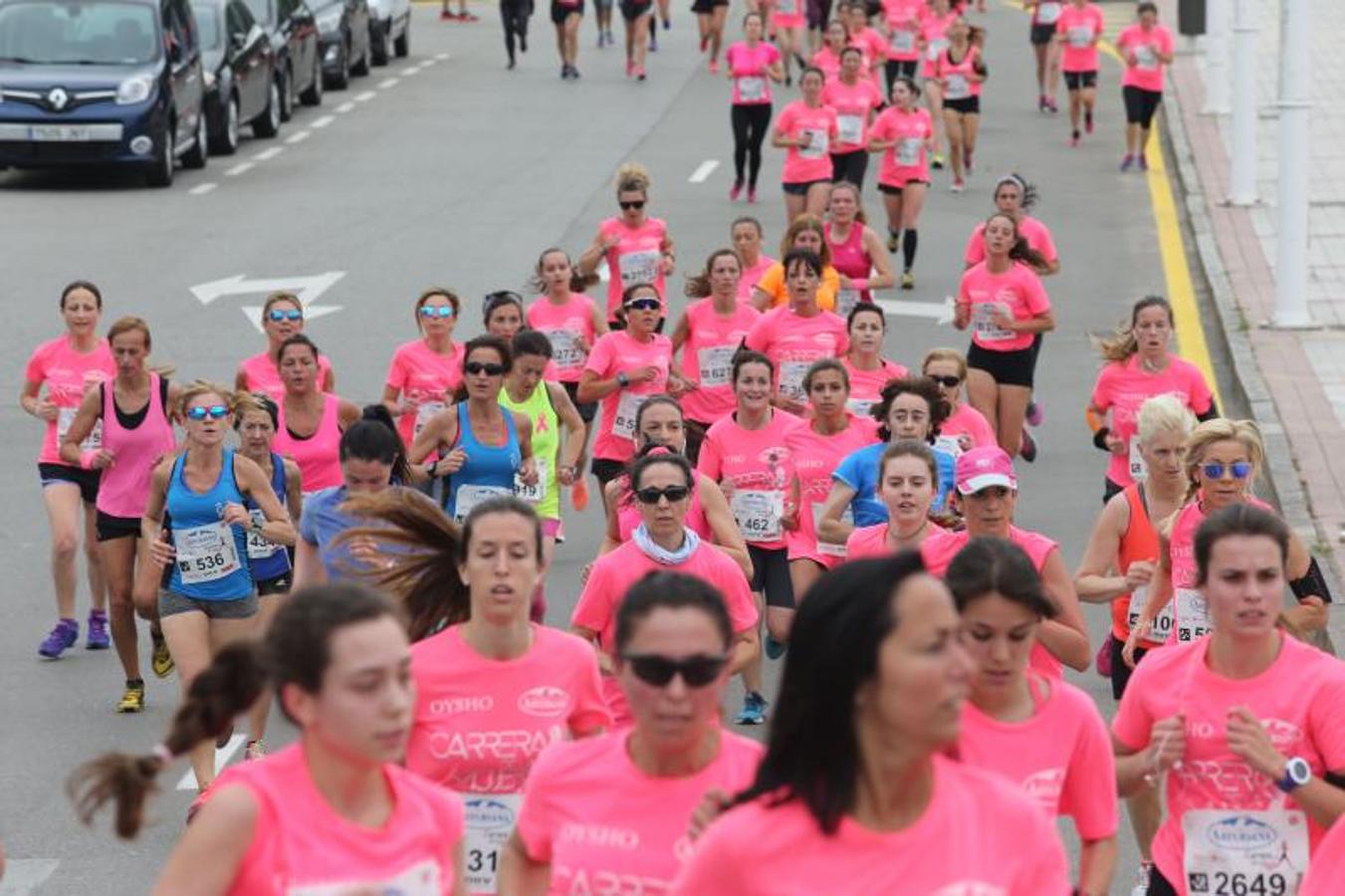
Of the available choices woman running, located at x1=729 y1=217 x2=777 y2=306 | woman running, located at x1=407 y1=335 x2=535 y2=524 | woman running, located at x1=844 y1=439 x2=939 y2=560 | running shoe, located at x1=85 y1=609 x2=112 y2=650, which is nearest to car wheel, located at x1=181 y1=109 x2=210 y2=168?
woman running, located at x1=729 y1=217 x2=777 y2=306

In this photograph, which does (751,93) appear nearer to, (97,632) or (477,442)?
(97,632)

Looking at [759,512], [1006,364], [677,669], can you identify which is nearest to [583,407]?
[1006,364]

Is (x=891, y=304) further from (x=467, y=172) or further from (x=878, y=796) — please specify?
(x=878, y=796)

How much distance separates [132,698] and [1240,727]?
7.07m

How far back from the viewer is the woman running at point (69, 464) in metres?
13.3

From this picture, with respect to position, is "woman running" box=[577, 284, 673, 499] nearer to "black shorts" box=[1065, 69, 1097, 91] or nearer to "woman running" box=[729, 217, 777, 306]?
"woman running" box=[729, 217, 777, 306]

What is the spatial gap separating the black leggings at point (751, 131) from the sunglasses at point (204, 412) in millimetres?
15895

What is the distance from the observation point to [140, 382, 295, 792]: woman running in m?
11.2

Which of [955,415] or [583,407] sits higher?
[955,415]

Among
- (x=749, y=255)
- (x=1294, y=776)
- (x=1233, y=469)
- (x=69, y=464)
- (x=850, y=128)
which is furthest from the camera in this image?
(x=850, y=128)

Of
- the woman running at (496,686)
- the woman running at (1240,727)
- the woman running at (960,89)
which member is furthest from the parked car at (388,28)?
the woman running at (1240,727)

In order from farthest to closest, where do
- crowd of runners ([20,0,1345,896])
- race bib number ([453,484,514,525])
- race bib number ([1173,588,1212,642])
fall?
race bib number ([453,484,514,525]), race bib number ([1173,588,1212,642]), crowd of runners ([20,0,1345,896])

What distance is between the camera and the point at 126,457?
12.7 m

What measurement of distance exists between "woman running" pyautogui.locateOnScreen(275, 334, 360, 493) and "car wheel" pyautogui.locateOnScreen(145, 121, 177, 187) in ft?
50.4
